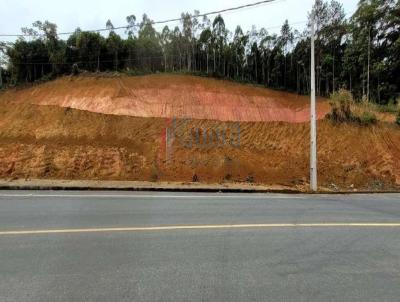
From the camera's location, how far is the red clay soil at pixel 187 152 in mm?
17547

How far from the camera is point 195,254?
5332 millimetres

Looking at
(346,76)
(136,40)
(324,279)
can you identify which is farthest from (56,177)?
(346,76)

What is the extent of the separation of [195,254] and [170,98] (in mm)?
24769

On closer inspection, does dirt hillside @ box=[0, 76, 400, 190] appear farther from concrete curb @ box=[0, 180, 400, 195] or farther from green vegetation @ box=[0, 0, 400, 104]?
green vegetation @ box=[0, 0, 400, 104]

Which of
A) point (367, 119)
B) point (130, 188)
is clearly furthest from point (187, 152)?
point (367, 119)

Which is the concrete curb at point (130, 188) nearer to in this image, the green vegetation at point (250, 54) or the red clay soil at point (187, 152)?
the red clay soil at point (187, 152)

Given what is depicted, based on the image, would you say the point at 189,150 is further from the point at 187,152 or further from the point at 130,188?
the point at 130,188

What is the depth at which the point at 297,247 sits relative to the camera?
18.9ft

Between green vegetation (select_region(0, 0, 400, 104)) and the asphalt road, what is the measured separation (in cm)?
3010

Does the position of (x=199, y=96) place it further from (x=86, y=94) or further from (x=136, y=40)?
(x=136, y=40)

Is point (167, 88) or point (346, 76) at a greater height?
point (346, 76)

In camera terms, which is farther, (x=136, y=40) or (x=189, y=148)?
(x=136, y=40)

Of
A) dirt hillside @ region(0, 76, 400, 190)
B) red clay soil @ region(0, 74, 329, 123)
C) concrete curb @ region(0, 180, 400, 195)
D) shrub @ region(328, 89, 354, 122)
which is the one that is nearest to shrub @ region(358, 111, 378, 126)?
dirt hillside @ region(0, 76, 400, 190)

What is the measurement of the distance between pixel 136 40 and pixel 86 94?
17.6 metres
